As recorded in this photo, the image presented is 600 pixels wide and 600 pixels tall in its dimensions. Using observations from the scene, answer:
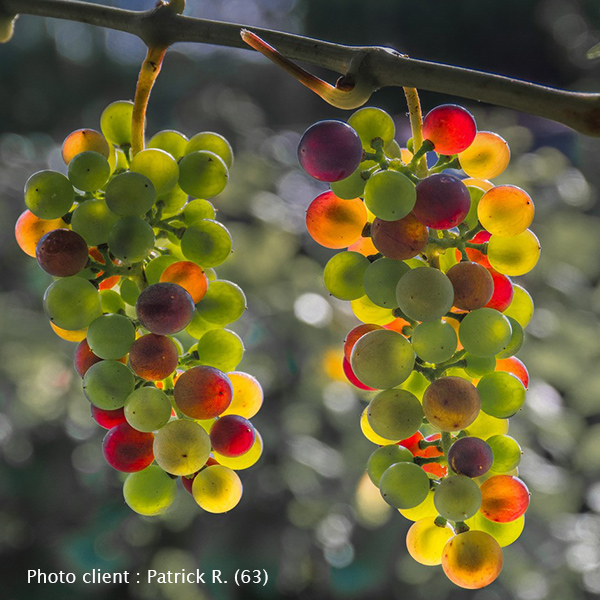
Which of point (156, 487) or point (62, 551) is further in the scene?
Result: point (62, 551)

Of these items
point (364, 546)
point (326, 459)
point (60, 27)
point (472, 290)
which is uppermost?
point (472, 290)

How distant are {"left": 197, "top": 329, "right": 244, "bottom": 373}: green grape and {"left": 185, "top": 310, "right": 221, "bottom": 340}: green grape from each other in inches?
0.5

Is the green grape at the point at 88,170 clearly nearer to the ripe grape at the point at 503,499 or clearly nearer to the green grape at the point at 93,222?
the green grape at the point at 93,222

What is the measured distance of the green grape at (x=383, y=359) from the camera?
33cm

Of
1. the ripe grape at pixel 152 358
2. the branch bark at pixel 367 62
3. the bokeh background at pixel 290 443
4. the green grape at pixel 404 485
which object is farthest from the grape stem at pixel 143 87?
the bokeh background at pixel 290 443

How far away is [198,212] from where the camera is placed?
396mm

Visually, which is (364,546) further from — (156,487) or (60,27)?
(60,27)

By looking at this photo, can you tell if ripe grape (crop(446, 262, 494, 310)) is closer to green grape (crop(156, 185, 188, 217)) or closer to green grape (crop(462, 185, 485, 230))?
green grape (crop(462, 185, 485, 230))

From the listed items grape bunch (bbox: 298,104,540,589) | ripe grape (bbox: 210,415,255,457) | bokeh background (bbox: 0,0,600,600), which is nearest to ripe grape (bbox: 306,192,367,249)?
grape bunch (bbox: 298,104,540,589)

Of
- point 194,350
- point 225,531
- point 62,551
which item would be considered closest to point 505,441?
point 194,350

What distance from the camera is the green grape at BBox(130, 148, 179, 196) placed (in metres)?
0.37

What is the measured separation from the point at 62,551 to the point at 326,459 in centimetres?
52

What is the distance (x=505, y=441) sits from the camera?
1.17ft

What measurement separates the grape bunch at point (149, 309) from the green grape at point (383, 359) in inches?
2.8
